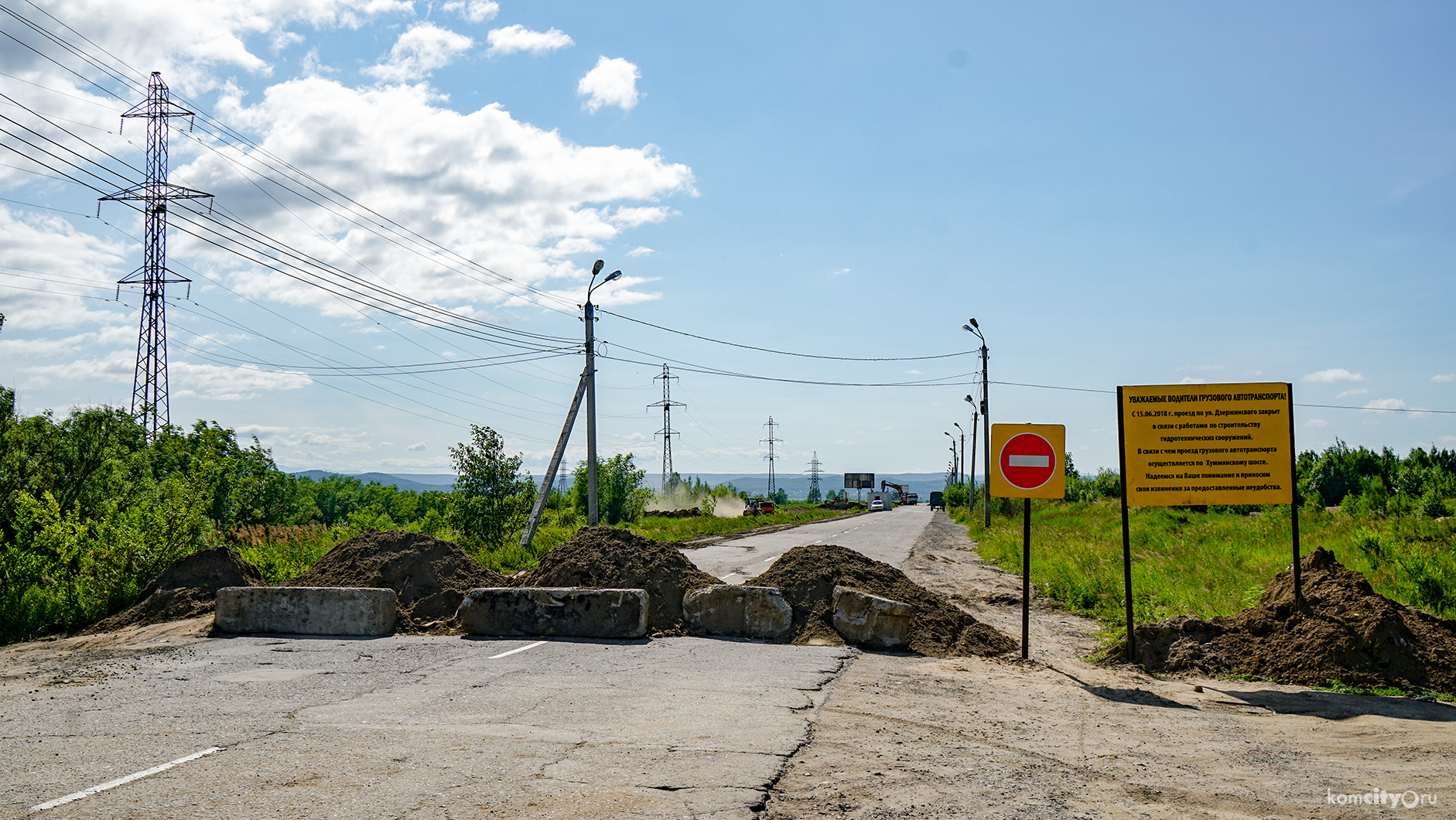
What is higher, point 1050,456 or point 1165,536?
point 1050,456

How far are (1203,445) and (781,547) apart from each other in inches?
884

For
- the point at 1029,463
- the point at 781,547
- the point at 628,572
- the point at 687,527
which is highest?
the point at 1029,463

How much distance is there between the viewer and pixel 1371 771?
567cm

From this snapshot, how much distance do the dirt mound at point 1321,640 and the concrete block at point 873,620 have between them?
8.55ft

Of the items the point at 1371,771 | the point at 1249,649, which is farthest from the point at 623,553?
the point at 1371,771

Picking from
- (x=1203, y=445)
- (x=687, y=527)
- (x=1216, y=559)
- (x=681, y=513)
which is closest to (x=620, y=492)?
(x=687, y=527)

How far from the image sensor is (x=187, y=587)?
13.1 meters

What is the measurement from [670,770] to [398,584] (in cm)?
831

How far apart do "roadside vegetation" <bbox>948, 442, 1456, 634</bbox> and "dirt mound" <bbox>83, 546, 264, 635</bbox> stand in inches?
513

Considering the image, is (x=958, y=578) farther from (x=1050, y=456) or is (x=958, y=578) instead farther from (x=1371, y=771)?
(x=1371, y=771)

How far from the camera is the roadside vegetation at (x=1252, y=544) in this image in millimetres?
13539

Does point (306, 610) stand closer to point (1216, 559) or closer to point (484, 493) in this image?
point (484, 493)

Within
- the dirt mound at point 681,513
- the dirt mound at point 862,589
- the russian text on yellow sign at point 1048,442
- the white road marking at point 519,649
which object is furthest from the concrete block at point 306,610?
the dirt mound at point 681,513

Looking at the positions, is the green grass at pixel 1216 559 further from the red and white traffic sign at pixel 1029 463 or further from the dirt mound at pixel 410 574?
the dirt mound at pixel 410 574
